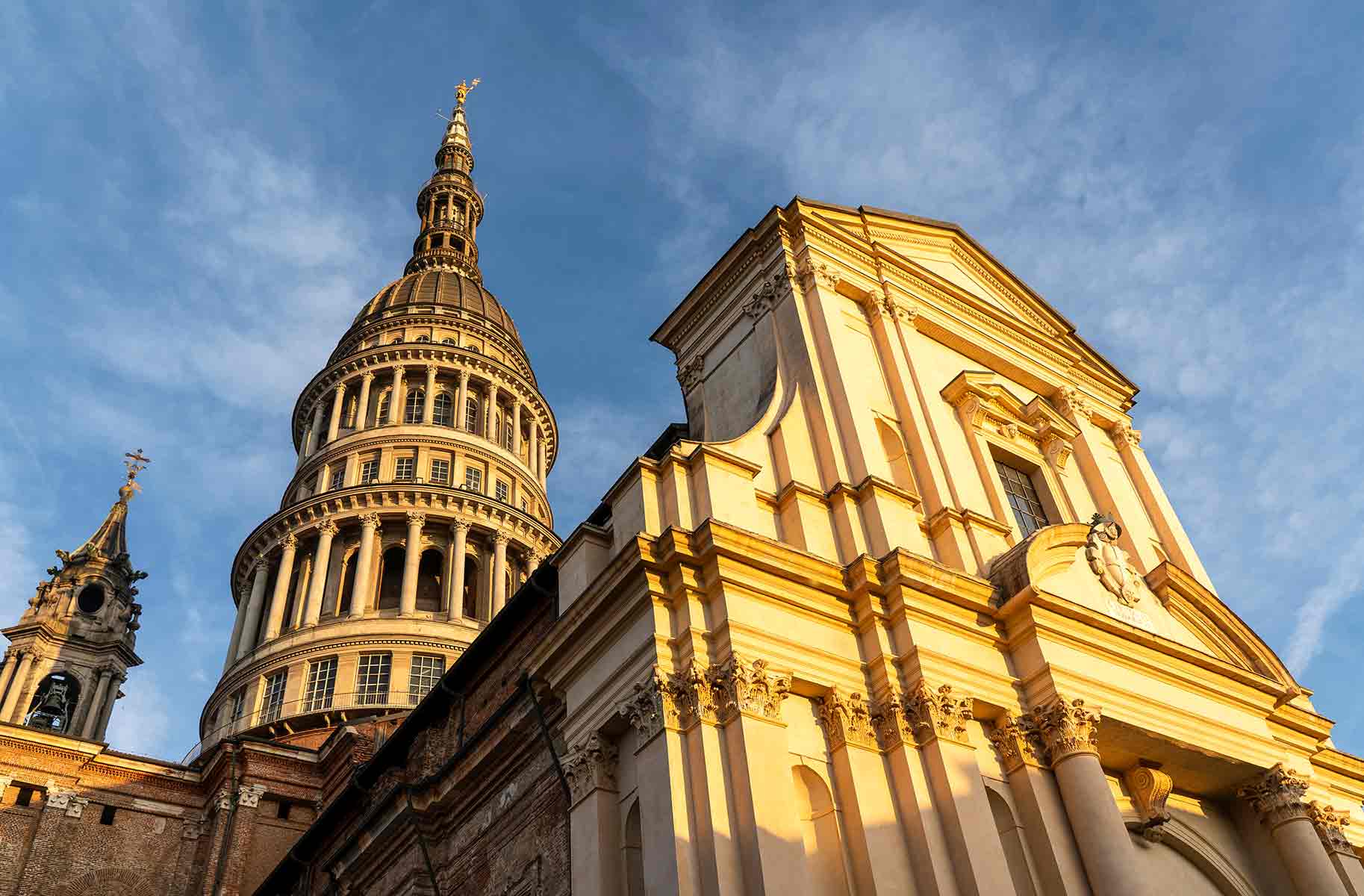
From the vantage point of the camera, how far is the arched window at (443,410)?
51456 millimetres

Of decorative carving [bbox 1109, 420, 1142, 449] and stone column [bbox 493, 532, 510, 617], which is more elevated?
stone column [bbox 493, 532, 510, 617]

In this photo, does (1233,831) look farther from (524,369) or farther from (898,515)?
(524,369)

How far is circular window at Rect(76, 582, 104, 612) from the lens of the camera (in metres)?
41.8

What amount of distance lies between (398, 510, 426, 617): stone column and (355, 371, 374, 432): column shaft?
6.84 m

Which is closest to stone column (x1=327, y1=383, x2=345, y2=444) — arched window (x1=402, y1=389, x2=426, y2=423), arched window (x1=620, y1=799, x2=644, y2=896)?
arched window (x1=402, y1=389, x2=426, y2=423)

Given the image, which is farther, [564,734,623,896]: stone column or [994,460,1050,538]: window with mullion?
[994,460,1050,538]: window with mullion

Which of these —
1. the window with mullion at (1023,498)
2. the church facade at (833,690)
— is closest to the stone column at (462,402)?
the church facade at (833,690)

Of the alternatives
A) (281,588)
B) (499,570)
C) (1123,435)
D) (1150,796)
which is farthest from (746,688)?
(281,588)

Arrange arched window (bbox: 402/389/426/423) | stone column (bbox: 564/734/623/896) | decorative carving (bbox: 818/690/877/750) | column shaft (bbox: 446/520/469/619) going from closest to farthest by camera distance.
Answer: stone column (bbox: 564/734/623/896) → decorative carving (bbox: 818/690/877/750) → column shaft (bbox: 446/520/469/619) → arched window (bbox: 402/389/426/423)

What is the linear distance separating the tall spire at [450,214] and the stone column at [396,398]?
13.2m

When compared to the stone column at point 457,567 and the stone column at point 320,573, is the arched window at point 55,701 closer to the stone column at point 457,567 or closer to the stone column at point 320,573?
the stone column at point 320,573

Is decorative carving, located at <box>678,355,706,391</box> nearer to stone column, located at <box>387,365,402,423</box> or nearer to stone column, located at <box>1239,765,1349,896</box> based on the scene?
stone column, located at <box>1239,765,1349,896</box>

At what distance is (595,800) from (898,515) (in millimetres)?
6018

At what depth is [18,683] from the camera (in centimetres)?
3794
